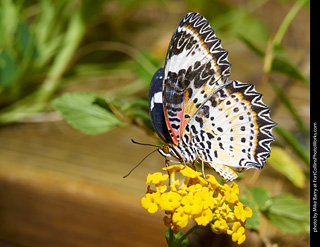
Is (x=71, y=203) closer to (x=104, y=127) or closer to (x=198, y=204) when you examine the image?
(x=104, y=127)

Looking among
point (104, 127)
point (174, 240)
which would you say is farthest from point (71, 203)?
point (174, 240)

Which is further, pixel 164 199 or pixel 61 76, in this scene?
pixel 61 76

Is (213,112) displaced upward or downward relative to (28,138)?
upward

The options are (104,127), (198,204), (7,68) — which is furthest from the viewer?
(7,68)

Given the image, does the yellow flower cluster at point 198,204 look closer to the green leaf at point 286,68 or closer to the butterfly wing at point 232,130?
the butterfly wing at point 232,130

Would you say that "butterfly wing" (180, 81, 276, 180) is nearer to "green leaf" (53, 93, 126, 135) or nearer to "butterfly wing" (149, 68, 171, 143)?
"butterfly wing" (149, 68, 171, 143)
